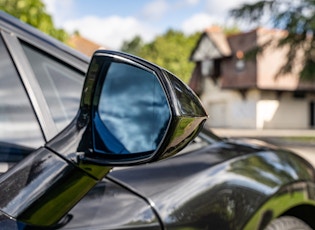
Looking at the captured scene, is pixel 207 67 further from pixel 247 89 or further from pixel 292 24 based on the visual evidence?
pixel 292 24

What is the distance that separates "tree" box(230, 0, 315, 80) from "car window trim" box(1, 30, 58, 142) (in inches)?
792

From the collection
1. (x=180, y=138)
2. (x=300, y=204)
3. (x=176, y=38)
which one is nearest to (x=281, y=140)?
(x=300, y=204)

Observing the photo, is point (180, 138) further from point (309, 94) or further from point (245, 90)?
point (309, 94)

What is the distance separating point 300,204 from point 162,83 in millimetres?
1388

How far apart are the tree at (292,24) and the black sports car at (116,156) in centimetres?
1963

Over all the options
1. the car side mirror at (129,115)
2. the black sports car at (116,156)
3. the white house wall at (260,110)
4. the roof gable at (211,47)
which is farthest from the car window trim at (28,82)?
the roof gable at (211,47)

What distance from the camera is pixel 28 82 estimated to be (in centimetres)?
159

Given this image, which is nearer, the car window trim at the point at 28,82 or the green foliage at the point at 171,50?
the car window trim at the point at 28,82

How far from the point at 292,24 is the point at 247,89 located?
507 inches

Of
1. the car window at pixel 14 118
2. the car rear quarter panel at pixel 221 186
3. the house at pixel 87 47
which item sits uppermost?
the house at pixel 87 47

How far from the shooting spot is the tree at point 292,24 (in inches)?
831

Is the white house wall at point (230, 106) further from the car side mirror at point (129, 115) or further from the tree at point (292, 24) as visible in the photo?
the car side mirror at point (129, 115)

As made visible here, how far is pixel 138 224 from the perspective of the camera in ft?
4.77

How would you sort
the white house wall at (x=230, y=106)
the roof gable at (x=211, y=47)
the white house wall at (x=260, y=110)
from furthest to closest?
the roof gable at (x=211, y=47) < the white house wall at (x=230, y=106) < the white house wall at (x=260, y=110)
